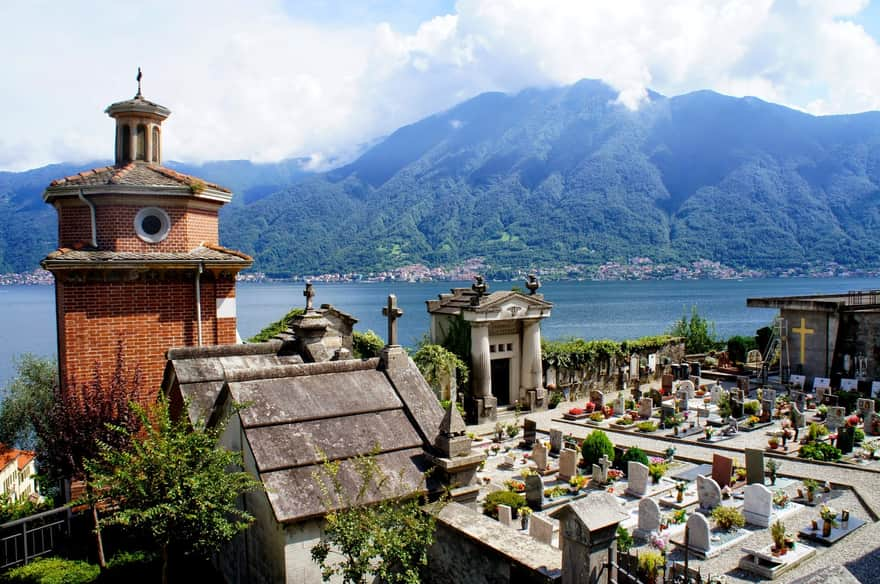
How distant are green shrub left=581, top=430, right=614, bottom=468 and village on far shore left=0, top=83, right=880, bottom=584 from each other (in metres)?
0.09

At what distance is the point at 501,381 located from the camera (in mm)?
30969

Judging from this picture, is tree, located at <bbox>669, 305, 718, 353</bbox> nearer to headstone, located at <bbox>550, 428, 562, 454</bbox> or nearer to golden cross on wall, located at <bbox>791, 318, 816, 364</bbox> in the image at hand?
golden cross on wall, located at <bbox>791, 318, 816, 364</bbox>

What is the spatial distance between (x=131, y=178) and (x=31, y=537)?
786cm

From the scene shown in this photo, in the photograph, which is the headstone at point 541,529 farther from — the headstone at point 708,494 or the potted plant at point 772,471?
the potted plant at point 772,471

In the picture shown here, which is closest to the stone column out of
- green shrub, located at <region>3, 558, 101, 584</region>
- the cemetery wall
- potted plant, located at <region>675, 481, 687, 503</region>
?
potted plant, located at <region>675, 481, 687, 503</region>

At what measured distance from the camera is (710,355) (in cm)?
3903

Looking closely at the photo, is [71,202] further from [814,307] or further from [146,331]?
[814,307]

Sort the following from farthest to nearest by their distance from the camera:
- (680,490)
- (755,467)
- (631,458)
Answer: (631,458) → (755,467) → (680,490)

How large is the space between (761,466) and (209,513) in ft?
45.4

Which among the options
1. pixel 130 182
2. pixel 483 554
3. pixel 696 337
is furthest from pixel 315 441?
pixel 696 337

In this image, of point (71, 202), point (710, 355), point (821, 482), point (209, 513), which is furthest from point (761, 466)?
point (710, 355)

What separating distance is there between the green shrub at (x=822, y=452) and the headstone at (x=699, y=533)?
8.18 meters

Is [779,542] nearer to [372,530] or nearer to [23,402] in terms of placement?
[372,530]

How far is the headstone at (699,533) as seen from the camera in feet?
41.6
